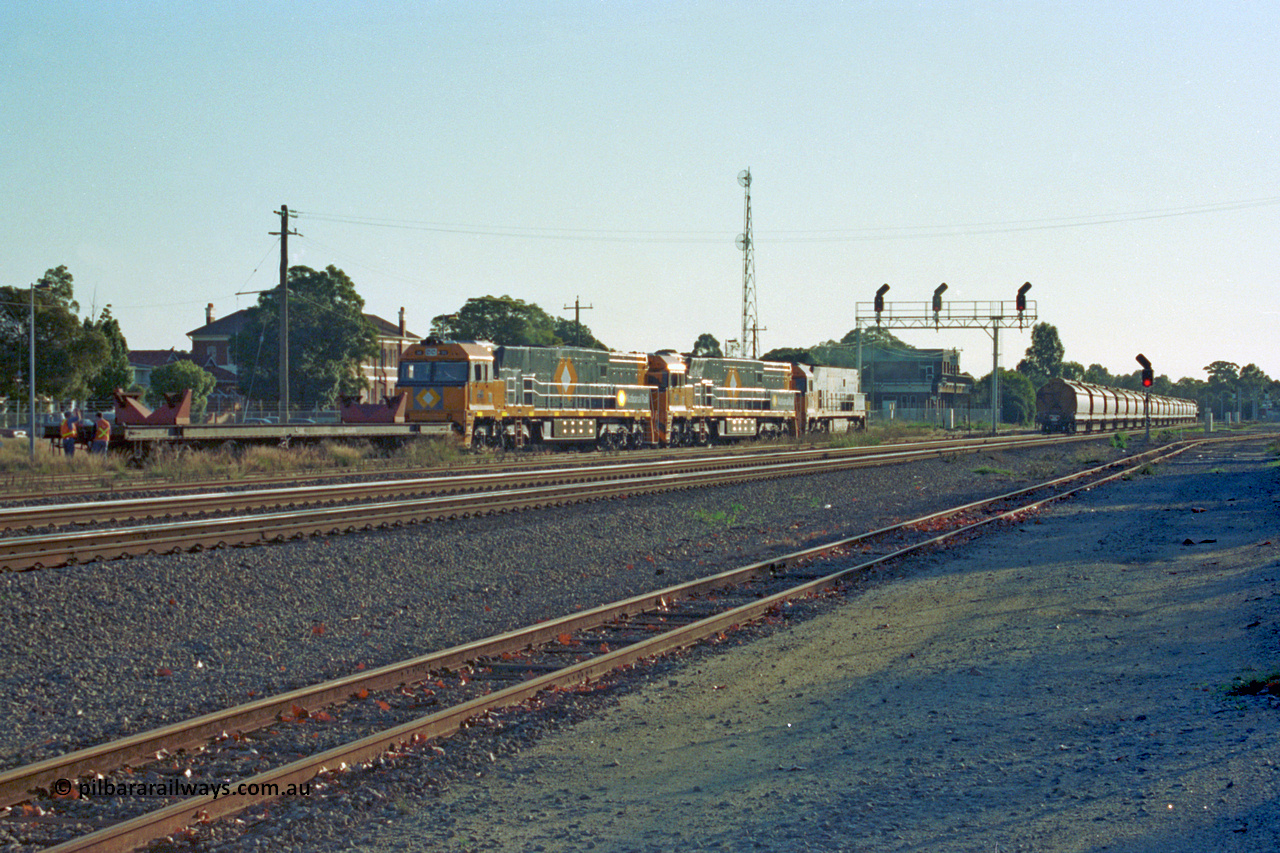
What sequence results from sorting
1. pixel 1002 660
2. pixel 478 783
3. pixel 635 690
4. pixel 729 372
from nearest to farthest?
pixel 478 783, pixel 635 690, pixel 1002 660, pixel 729 372

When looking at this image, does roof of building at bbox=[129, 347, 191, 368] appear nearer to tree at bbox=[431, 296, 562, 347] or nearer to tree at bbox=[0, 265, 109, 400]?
tree at bbox=[431, 296, 562, 347]

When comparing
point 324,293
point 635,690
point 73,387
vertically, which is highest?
point 324,293

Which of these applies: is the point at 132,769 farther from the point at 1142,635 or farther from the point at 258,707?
the point at 1142,635

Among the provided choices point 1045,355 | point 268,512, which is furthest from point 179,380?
point 1045,355

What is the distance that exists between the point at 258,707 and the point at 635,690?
2452 millimetres

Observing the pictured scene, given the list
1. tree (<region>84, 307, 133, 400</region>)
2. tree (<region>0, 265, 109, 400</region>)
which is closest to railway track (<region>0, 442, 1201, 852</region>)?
tree (<region>0, 265, 109, 400</region>)

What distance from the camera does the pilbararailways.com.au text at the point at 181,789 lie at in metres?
5.05

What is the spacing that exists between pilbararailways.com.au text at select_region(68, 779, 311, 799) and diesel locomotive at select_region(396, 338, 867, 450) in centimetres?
2356

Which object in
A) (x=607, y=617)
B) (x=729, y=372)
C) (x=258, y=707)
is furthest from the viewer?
(x=729, y=372)

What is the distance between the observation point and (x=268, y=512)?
15.3 metres

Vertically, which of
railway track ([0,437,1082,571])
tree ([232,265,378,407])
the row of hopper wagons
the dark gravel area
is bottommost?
the dark gravel area

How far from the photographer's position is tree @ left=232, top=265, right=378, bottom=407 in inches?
2308

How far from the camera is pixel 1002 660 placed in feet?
26.5

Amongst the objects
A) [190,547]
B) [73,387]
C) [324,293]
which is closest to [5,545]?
[190,547]
